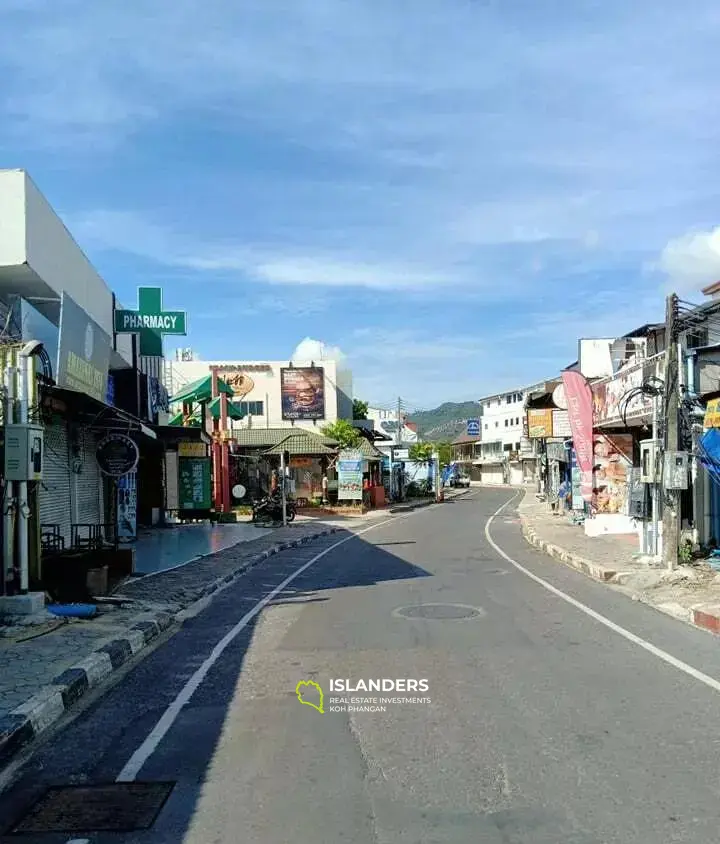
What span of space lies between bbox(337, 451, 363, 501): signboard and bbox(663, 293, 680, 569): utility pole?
2837cm

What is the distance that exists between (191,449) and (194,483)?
176 cm

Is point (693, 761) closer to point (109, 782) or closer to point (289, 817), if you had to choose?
point (289, 817)

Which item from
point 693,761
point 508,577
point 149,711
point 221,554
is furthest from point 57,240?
point 693,761

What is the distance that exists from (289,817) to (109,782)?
4.53 ft

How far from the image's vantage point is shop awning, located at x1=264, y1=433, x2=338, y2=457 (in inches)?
1740

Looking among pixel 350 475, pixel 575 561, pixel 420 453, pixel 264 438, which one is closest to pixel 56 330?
pixel 575 561

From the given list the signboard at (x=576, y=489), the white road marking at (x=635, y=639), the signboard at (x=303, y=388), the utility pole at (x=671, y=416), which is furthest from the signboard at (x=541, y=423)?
the signboard at (x=303, y=388)

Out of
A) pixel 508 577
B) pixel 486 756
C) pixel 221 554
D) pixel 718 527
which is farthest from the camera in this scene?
pixel 221 554

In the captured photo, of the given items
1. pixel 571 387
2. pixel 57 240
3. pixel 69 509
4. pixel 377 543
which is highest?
pixel 57 240

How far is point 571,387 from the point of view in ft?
79.8

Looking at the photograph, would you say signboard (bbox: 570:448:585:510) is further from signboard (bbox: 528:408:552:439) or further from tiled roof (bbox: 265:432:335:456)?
tiled roof (bbox: 265:432:335:456)

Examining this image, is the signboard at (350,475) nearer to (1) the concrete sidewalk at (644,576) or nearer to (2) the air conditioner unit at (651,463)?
(1) the concrete sidewalk at (644,576)

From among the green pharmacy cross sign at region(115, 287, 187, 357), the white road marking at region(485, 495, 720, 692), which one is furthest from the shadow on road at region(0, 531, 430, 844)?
the green pharmacy cross sign at region(115, 287, 187, 357)

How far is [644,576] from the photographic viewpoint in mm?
14453
